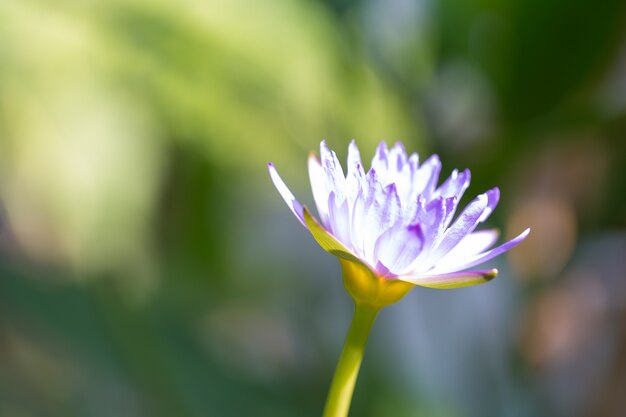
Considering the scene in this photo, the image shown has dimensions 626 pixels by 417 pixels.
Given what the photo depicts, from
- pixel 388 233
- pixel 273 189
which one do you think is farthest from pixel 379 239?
pixel 273 189

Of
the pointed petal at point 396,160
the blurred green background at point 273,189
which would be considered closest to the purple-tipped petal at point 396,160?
the pointed petal at point 396,160

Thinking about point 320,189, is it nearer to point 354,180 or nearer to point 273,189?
point 354,180

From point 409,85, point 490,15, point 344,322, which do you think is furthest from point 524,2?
point 344,322

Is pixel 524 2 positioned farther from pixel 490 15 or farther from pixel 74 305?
pixel 74 305

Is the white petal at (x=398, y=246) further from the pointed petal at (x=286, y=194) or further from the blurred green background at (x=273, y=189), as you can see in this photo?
the blurred green background at (x=273, y=189)

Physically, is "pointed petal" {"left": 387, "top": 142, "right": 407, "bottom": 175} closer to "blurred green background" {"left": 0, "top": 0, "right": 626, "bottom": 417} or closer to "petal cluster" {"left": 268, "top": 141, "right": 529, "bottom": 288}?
"petal cluster" {"left": 268, "top": 141, "right": 529, "bottom": 288}
